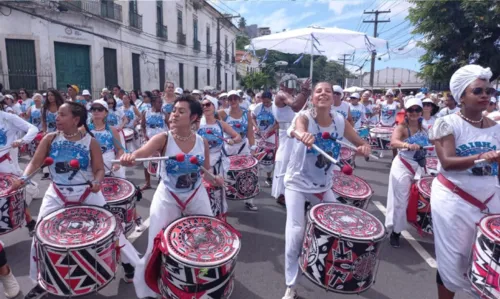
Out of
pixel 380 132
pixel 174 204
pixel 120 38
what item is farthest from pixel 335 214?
pixel 120 38

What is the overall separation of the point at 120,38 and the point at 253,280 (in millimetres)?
21298

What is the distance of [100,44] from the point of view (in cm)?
2003

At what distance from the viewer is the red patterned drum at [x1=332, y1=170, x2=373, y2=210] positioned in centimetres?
420

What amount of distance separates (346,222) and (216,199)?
2054mm

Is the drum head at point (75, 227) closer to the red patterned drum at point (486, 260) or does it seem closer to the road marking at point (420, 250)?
the red patterned drum at point (486, 260)

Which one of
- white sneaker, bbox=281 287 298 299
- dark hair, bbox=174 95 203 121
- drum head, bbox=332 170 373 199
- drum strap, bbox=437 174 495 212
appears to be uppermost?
dark hair, bbox=174 95 203 121

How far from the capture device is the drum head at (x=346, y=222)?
2.83 m

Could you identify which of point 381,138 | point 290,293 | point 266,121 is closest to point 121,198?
point 290,293

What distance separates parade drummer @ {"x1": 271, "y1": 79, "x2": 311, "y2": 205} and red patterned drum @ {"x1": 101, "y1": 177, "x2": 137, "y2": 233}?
102 inches

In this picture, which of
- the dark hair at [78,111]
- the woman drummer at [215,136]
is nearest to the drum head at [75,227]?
the dark hair at [78,111]

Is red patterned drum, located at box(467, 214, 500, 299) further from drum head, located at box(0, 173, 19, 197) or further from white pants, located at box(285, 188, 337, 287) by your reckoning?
drum head, located at box(0, 173, 19, 197)

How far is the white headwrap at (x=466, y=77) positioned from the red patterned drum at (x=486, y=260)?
104cm

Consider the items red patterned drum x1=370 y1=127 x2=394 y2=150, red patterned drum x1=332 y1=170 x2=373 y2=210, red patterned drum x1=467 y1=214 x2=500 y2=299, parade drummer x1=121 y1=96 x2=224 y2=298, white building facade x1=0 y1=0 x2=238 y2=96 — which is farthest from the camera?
white building facade x1=0 y1=0 x2=238 y2=96

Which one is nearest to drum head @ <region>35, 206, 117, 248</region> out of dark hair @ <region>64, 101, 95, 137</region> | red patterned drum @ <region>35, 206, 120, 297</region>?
red patterned drum @ <region>35, 206, 120, 297</region>
